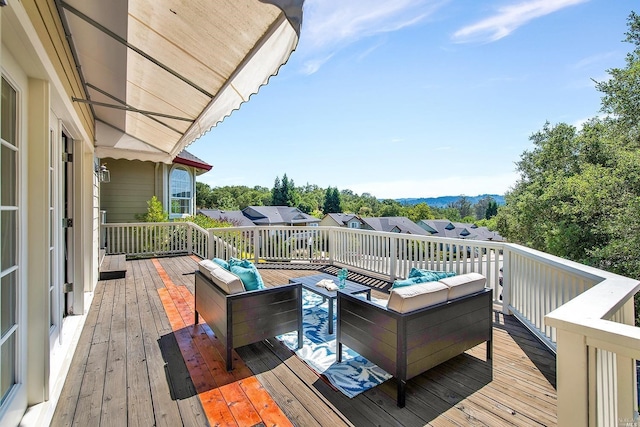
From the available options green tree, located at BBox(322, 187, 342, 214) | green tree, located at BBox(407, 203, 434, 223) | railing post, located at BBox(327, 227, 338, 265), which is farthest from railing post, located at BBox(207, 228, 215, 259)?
green tree, located at BBox(322, 187, 342, 214)

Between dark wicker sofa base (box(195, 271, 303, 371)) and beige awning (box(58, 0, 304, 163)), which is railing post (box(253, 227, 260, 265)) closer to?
beige awning (box(58, 0, 304, 163))

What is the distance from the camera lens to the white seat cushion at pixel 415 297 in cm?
223

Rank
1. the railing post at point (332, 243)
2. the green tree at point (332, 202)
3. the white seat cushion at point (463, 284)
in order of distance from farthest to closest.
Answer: the green tree at point (332, 202) < the railing post at point (332, 243) < the white seat cushion at point (463, 284)

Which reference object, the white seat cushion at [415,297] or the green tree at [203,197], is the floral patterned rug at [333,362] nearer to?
the white seat cushion at [415,297]

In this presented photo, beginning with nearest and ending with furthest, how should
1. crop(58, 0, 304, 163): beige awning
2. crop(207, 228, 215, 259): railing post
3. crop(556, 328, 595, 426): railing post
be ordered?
crop(556, 328, 595, 426): railing post → crop(58, 0, 304, 163): beige awning → crop(207, 228, 215, 259): railing post

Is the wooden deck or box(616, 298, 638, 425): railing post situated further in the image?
the wooden deck

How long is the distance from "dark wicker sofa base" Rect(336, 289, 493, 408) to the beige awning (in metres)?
2.08

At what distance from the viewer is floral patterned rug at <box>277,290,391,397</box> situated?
8.03 feet

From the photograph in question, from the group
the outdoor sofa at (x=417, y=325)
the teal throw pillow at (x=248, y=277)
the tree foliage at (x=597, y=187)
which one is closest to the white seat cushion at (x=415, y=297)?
the outdoor sofa at (x=417, y=325)

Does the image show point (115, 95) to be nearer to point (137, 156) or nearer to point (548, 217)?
point (137, 156)

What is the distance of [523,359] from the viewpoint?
2.81 m

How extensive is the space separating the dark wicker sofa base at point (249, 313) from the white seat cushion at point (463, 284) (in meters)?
1.47

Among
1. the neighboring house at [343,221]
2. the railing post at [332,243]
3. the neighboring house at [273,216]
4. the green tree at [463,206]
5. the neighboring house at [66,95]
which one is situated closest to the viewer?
the neighboring house at [66,95]

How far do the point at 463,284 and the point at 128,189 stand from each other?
9.91m
